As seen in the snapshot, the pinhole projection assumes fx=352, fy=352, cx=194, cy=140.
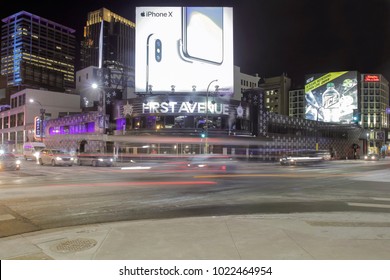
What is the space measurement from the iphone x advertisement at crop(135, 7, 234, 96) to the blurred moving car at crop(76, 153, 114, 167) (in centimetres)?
2232

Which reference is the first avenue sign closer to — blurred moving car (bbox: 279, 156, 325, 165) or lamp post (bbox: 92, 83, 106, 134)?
lamp post (bbox: 92, 83, 106, 134)

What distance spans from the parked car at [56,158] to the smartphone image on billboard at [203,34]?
28908 millimetres

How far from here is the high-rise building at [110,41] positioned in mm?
134625

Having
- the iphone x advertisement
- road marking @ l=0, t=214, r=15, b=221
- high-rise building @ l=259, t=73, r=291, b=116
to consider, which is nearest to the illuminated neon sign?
high-rise building @ l=259, t=73, r=291, b=116

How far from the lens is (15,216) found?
9.34 m

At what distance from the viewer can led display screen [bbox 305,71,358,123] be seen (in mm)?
100238

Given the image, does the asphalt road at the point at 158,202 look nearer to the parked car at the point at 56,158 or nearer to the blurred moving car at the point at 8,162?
the blurred moving car at the point at 8,162

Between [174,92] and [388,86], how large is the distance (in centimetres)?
13083

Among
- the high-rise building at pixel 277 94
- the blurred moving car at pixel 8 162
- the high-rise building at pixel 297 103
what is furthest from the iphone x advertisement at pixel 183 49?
the high-rise building at pixel 297 103

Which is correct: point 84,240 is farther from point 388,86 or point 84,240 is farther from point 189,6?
point 388,86

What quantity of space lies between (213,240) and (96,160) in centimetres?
3046

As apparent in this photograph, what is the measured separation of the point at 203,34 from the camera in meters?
57.6

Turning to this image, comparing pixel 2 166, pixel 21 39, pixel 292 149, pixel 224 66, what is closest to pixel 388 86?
pixel 292 149

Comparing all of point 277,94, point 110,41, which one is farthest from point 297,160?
point 110,41
